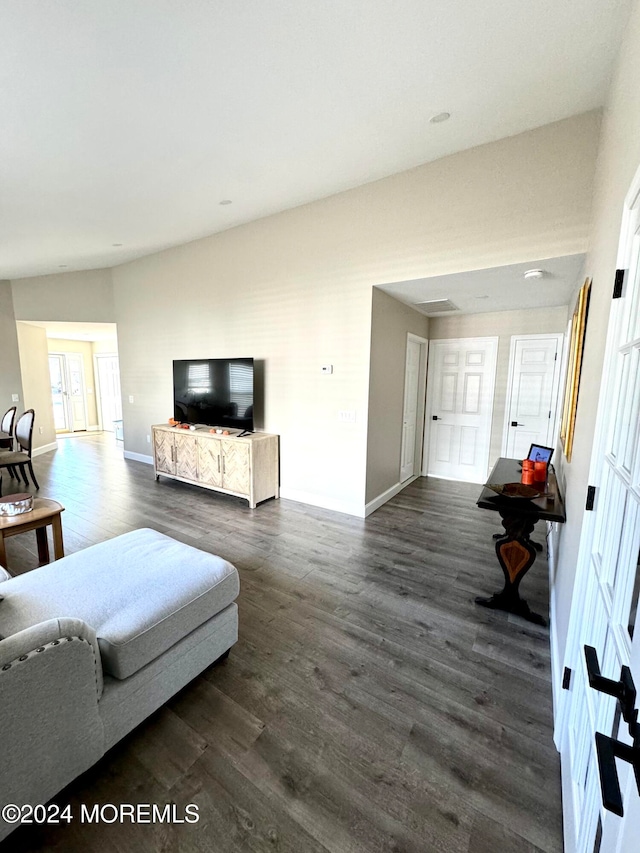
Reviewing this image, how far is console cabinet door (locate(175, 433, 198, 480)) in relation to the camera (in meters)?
4.75

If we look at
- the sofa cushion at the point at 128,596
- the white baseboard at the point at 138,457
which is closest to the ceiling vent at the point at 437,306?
the sofa cushion at the point at 128,596

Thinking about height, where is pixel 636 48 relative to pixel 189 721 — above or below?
above

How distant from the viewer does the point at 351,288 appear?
3.71 metres

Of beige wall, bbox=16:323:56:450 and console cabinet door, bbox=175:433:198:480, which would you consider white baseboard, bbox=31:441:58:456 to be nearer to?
beige wall, bbox=16:323:56:450

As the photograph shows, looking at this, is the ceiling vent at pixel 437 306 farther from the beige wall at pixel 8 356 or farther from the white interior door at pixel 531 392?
the beige wall at pixel 8 356

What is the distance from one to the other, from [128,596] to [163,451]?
12.4ft

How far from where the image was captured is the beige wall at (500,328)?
178 inches

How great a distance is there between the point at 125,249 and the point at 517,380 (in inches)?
223

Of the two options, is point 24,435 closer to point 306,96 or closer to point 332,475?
point 332,475

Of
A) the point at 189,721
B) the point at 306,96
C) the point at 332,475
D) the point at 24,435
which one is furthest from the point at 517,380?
the point at 24,435

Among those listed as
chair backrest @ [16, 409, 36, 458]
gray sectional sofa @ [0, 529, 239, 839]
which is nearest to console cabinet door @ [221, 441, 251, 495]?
gray sectional sofa @ [0, 529, 239, 839]

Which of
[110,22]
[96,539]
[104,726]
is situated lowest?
[96,539]

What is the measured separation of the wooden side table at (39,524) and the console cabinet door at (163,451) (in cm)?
215

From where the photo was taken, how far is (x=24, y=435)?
5145 mm
